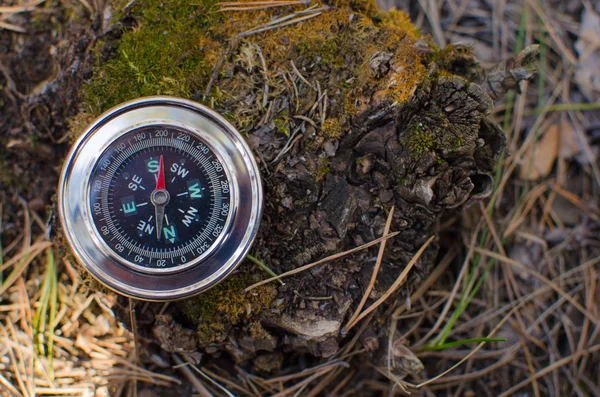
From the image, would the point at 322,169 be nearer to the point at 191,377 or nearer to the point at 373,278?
the point at 373,278

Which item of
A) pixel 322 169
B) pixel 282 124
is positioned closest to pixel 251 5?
pixel 282 124

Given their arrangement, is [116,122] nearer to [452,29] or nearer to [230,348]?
[230,348]

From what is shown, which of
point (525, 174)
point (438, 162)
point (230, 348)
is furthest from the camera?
point (525, 174)

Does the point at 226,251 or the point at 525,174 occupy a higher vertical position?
the point at 226,251

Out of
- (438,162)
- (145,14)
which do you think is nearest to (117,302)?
(145,14)

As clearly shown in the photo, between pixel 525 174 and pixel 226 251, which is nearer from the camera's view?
pixel 226 251

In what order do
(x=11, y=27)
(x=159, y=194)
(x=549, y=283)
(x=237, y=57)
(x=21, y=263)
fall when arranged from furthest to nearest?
(x=549, y=283) → (x=11, y=27) → (x=21, y=263) → (x=237, y=57) → (x=159, y=194)

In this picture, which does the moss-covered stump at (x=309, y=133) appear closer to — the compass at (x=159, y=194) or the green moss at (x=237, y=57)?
the green moss at (x=237, y=57)

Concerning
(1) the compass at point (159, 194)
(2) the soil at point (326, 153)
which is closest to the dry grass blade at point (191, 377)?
(2) the soil at point (326, 153)
